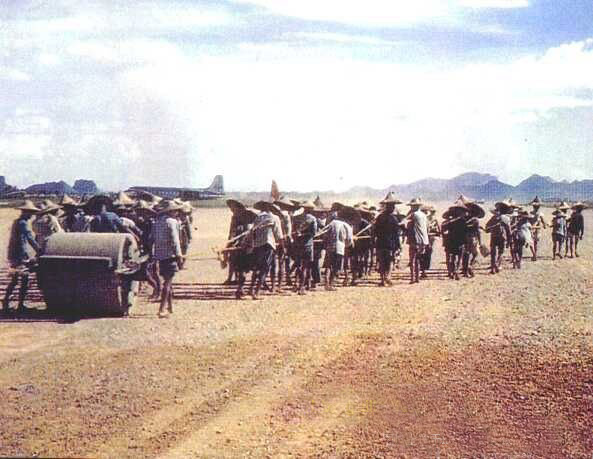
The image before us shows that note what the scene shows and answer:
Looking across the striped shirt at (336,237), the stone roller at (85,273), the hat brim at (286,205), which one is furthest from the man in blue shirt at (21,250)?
the striped shirt at (336,237)

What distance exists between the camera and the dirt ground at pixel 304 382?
22.0 ft

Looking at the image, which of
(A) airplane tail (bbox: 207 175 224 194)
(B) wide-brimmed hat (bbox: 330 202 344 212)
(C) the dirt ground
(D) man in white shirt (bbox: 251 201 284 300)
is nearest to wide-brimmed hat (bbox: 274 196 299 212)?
(B) wide-brimmed hat (bbox: 330 202 344 212)

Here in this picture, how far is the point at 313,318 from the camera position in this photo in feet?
40.2

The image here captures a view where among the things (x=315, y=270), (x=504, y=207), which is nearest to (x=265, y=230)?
(x=315, y=270)

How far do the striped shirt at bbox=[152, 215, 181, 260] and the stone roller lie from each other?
0.55 meters

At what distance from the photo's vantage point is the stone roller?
11.6 m

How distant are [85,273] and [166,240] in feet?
4.88

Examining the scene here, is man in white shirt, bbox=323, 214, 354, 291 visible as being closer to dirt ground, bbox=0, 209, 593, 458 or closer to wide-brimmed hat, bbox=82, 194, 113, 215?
dirt ground, bbox=0, 209, 593, 458

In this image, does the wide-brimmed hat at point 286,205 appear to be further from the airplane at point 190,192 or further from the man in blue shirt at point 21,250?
the airplane at point 190,192

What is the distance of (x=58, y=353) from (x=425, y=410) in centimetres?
522

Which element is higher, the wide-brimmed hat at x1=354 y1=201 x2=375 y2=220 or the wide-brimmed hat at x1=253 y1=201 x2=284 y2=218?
the wide-brimmed hat at x1=253 y1=201 x2=284 y2=218

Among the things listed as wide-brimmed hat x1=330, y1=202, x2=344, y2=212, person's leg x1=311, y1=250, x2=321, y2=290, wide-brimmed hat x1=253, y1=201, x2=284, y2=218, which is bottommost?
person's leg x1=311, y1=250, x2=321, y2=290

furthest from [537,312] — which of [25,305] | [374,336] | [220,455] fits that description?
[25,305]

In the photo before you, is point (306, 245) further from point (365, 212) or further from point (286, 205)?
point (365, 212)
